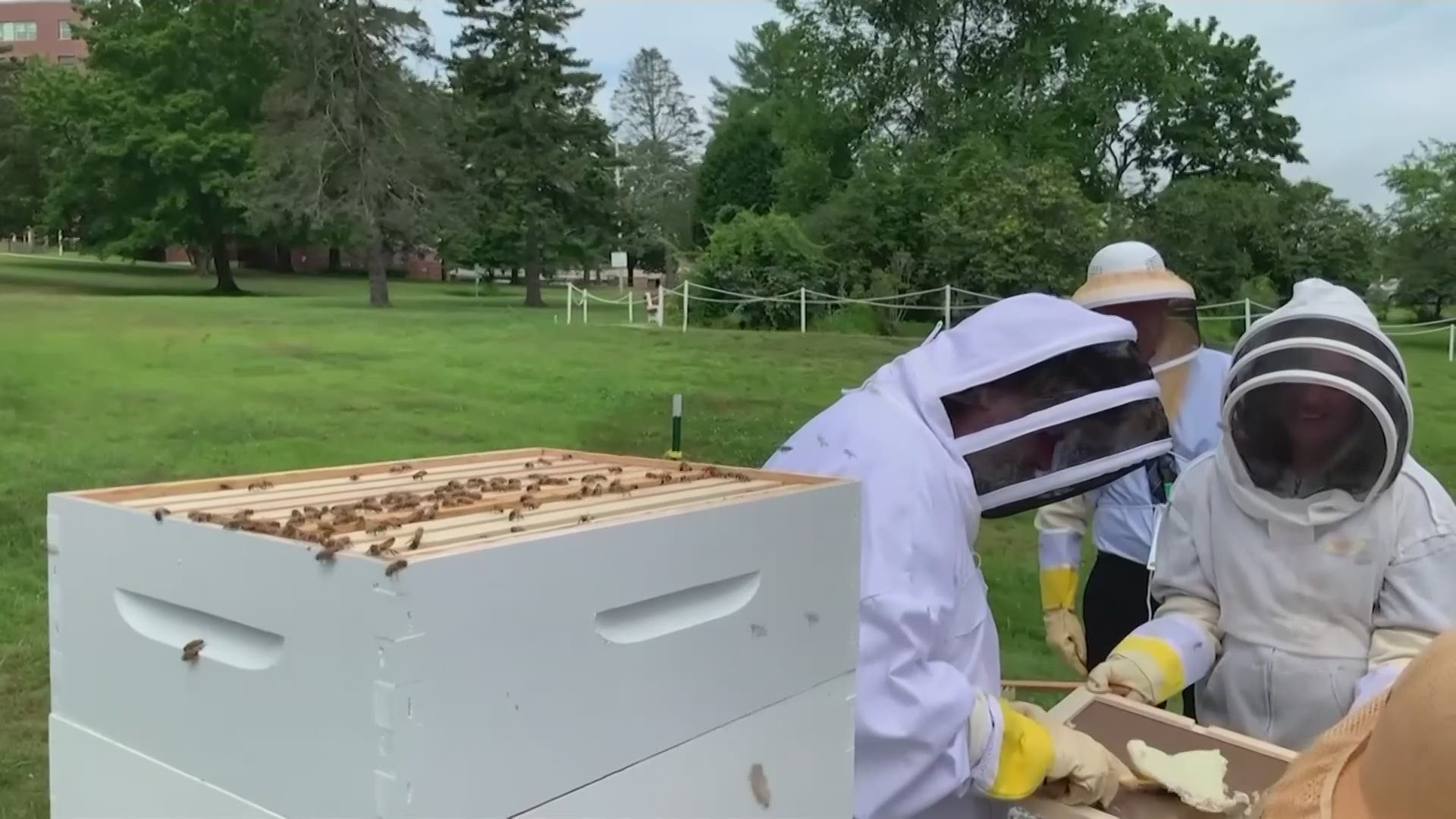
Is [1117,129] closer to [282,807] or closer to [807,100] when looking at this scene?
[807,100]

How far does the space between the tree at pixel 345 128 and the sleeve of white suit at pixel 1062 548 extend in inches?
260

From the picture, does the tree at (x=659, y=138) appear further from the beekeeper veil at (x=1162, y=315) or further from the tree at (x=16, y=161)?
the beekeeper veil at (x=1162, y=315)

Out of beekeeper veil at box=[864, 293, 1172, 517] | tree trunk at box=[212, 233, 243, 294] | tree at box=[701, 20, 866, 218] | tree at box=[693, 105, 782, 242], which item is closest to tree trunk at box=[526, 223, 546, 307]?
tree at box=[701, 20, 866, 218]

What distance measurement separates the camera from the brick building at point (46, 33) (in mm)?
8281

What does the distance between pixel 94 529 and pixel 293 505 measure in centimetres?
20

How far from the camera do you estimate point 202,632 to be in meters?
1.07

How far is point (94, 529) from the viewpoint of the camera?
3.78ft

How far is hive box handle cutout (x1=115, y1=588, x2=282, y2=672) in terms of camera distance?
101 cm

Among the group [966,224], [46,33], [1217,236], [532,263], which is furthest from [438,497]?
[1217,236]

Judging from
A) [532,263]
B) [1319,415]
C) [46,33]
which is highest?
[46,33]

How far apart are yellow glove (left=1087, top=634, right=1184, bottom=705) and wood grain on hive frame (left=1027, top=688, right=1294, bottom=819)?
54 millimetres

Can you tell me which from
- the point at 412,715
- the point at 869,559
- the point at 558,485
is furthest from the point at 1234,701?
the point at 412,715

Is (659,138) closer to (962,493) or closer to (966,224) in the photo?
(966,224)

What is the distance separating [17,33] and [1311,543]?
10517 mm
